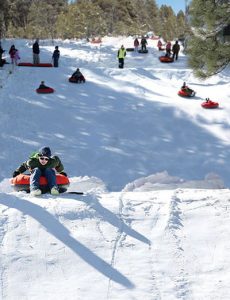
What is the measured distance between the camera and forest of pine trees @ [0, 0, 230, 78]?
858 centimetres

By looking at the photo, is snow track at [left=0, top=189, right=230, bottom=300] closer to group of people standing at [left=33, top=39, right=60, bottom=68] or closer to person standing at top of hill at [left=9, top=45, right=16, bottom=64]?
person standing at top of hill at [left=9, top=45, right=16, bottom=64]

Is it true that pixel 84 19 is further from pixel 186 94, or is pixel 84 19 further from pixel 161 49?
pixel 186 94

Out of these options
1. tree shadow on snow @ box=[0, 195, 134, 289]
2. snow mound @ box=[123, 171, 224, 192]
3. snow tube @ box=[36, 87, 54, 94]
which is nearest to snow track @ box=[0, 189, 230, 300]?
tree shadow on snow @ box=[0, 195, 134, 289]


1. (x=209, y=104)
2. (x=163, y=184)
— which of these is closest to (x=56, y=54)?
(x=209, y=104)

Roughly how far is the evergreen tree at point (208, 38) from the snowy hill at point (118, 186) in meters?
2.44

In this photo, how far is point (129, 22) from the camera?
5519cm

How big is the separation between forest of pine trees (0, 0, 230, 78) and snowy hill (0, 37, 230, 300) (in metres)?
2.68

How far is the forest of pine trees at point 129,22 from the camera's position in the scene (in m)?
8.58

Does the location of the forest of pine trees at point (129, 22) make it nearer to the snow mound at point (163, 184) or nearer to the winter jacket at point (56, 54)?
the snow mound at point (163, 184)

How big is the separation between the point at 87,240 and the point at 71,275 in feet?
2.46

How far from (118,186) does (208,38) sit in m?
4.71

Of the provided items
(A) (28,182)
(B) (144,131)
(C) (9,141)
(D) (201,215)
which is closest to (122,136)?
(B) (144,131)

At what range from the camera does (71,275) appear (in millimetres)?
5160

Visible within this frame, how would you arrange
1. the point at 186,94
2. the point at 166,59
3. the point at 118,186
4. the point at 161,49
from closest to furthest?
the point at 118,186 < the point at 186,94 < the point at 166,59 < the point at 161,49
